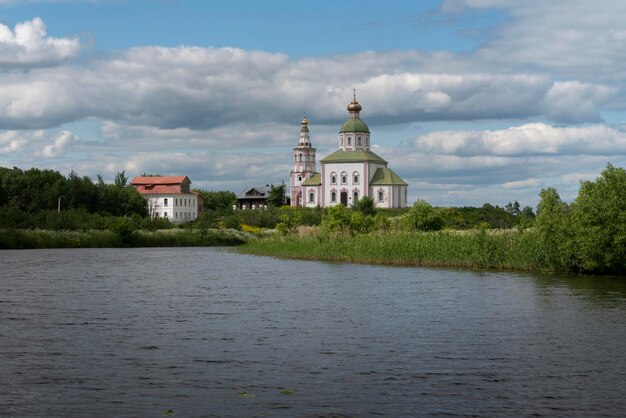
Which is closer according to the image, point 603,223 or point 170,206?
point 603,223

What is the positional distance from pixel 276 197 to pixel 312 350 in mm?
147758

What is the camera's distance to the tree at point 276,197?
16762 cm

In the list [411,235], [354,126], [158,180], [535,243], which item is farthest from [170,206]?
[535,243]

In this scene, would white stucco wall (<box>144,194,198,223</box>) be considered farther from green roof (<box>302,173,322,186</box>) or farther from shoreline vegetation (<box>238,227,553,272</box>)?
shoreline vegetation (<box>238,227,553,272</box>)

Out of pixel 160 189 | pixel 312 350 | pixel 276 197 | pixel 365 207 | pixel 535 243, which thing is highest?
pixel 160 189

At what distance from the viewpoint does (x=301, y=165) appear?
174 metres

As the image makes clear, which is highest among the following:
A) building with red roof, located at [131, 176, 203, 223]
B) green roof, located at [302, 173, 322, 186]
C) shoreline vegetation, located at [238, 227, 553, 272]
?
green roof, located at [302, 173, 322, 186]

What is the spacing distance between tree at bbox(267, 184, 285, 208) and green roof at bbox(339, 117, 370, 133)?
669 inches

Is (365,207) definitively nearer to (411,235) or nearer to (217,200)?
(411,235)

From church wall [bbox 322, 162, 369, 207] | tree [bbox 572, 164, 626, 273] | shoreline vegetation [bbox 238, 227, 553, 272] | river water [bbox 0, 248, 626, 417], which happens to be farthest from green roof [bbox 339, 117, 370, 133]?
river water [bbox 0, 248, 626, 417]

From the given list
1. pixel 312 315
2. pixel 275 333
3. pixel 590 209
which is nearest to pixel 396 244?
pixel 590 209

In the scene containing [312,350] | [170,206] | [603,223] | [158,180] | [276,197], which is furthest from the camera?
[276,197]

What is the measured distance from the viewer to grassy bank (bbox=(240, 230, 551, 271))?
45750 millimetres

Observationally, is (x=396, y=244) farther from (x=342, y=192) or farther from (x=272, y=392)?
(x=342, y=192)
